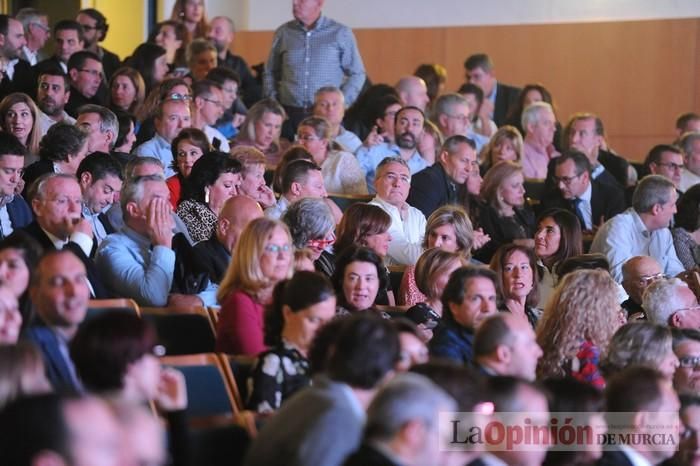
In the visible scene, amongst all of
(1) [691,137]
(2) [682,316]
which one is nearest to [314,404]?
(2) [682,316]

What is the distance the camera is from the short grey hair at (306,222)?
17.9 ft

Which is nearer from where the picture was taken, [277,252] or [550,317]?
[277,252]

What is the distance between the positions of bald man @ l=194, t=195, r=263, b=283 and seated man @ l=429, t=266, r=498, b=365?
99 centimetres

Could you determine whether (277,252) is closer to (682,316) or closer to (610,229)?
(682,316)

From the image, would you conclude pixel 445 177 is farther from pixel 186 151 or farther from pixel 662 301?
pixel 662 301

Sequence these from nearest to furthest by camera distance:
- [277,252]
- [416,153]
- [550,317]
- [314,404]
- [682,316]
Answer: [314,404]
[277,252]
[550,317]
[682,316]
[416,153]

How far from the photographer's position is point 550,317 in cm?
480

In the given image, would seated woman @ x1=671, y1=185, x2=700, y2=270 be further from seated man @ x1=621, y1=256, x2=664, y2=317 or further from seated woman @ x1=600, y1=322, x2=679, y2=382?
seated woman @ x1=600, y1=322, x2=679, y2=382

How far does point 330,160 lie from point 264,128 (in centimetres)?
51

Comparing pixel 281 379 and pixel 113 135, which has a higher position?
pixel 113 135

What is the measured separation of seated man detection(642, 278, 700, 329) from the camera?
5.40 meters

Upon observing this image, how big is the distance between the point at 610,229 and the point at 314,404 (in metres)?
4.11

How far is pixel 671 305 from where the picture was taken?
5445mm

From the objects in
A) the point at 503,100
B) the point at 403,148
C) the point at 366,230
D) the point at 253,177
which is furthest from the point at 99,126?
the point at 503,100
